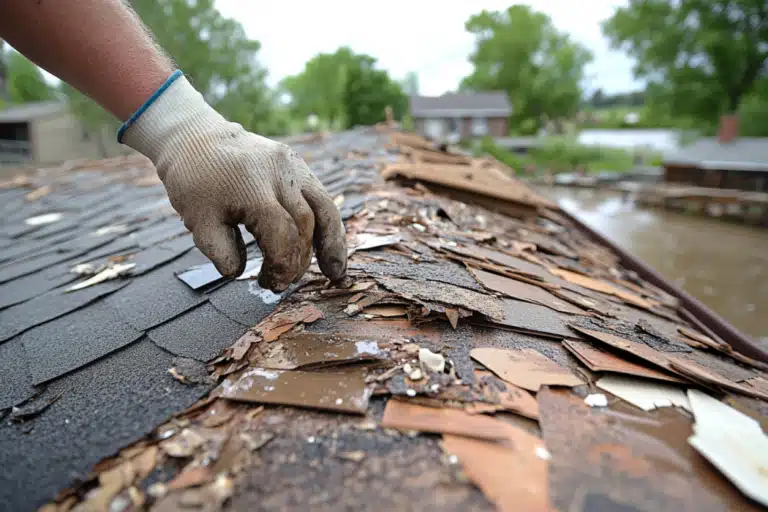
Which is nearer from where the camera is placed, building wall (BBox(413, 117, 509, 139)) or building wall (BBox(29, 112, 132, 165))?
building wall (BBox(29, 112, 132, 165))

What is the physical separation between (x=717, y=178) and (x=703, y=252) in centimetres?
949

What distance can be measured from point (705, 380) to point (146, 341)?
1802 millimetres

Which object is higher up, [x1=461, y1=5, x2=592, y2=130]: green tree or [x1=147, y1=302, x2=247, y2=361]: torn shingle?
[x1=461, y1=5, x2=592, y2=130]: green tree

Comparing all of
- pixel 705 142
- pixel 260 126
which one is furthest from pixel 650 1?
pixel 260 126

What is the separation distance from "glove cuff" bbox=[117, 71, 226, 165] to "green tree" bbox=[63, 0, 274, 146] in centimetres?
2158

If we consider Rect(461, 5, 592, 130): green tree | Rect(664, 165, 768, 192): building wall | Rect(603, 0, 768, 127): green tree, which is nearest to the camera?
Rect(664, 165, 768, 192): building wall

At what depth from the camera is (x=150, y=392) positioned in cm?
117

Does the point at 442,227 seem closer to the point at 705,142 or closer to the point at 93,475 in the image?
the point at 93,475

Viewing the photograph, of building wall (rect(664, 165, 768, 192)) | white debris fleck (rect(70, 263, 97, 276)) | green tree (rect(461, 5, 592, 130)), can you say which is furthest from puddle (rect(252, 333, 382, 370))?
green tree (rect(461, 5, 592, 130))

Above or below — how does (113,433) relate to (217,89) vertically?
below

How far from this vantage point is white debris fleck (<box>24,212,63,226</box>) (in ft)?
11.8

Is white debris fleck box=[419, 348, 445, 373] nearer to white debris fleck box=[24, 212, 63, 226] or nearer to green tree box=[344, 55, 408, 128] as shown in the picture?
white debris fleck box=[24, 212, 63, 226]

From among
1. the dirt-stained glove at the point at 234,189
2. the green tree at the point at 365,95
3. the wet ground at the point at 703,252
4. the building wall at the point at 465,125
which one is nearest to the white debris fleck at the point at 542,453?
the dirt-stained glove at the point at 234,189

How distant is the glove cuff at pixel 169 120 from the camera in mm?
1507
